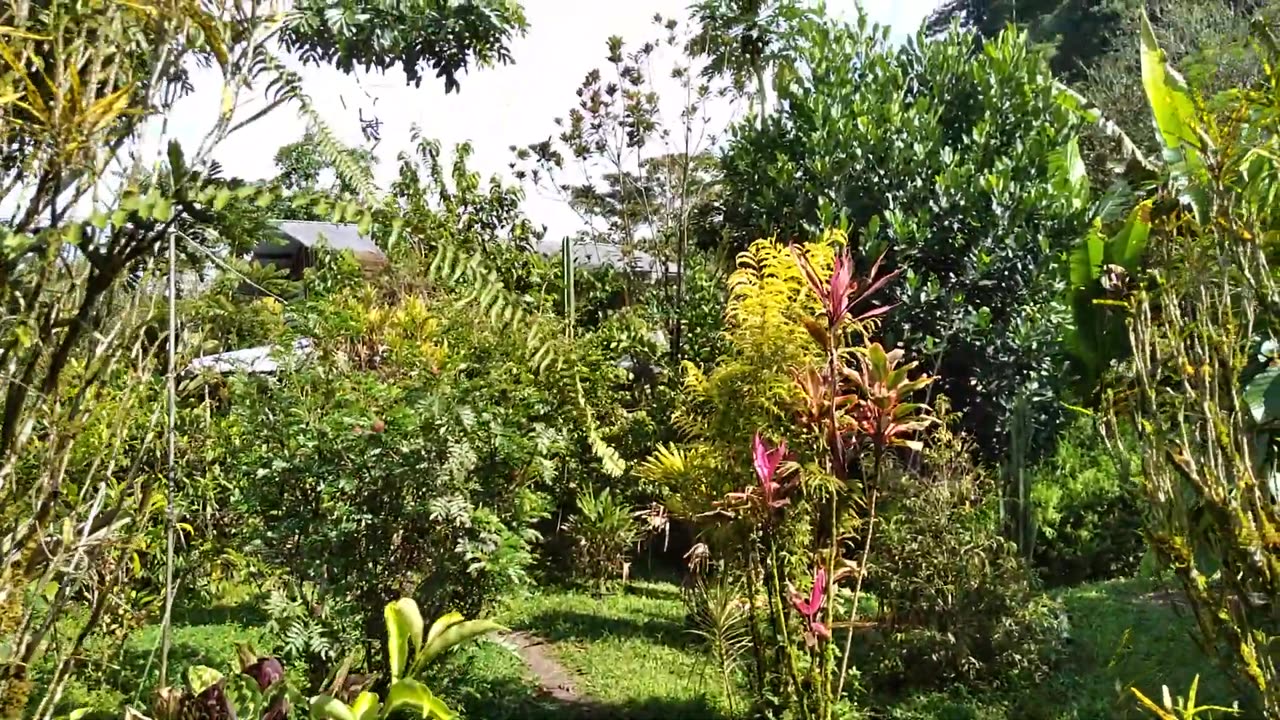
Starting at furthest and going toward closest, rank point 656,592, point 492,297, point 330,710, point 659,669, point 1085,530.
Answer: point 656,592 < point 1085,530 < point 659,669 < point 330,710 < point 492,297

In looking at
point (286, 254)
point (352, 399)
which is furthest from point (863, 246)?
point (286, 254)

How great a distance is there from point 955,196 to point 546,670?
14.0 feet

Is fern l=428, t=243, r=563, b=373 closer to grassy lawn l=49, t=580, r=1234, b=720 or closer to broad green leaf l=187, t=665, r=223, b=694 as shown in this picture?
broad green leaf l=187, t=665, r=223, b=694

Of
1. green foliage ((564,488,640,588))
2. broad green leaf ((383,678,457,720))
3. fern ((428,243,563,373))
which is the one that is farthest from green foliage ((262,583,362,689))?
green foliage ((564,488,640,588))

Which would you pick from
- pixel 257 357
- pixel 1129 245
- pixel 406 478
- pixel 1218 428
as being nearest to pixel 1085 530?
A: pixel 1129 245

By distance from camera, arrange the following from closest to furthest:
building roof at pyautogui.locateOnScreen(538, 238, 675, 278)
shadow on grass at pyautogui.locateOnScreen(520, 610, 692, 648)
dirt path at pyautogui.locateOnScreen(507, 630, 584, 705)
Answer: dirt path at pyautogui.locateOnScreen(507, 630, 584, 705), shadow on grass at pyautogui.locateOnScreen(520, 610, 692, 648), building roof at pyautogui.locateOnScreen(538, 238, 675, 278)

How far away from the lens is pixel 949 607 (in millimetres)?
5016

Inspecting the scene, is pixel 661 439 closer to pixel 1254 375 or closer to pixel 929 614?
pixel 929 614

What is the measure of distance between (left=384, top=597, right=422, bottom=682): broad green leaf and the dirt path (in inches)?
132

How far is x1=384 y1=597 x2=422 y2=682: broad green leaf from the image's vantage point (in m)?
1.93

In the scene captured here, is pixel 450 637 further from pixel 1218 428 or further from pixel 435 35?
pixel 435 35

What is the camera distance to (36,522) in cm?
144

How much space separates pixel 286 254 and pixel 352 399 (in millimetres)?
15724

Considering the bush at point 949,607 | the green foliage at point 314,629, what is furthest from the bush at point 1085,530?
the green foliage at point 314,629
